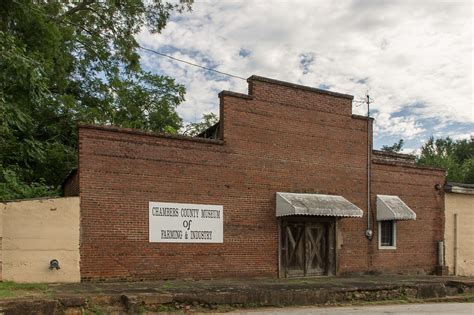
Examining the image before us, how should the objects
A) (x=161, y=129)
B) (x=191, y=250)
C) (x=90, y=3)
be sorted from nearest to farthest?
(x=191, y=250) < (x=90, y=3) < (x=161, y=129)

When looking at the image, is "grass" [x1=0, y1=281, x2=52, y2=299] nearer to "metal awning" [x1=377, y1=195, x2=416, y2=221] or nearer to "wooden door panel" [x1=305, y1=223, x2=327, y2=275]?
"wooden door panel" [x1=305, y1=223, x2=327, y2=275]

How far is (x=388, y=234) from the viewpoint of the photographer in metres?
20.1

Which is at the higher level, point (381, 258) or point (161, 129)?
point (161, 129)

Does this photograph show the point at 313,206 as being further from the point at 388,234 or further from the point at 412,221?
the point at 412,221

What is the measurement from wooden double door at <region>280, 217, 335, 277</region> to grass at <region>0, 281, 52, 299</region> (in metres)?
7.94

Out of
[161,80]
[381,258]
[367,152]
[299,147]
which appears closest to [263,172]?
[299,147]

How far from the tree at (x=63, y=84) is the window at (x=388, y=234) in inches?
503

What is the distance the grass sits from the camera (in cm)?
1086

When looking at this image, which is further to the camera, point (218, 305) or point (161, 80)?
point (161, 80)

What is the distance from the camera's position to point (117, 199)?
1434 cm

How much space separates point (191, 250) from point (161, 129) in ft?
59.8

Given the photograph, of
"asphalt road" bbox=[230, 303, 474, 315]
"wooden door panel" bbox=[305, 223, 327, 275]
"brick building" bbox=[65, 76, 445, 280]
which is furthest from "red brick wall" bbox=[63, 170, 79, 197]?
"wooden door panel" bbox=[305, 223, 327, 275]

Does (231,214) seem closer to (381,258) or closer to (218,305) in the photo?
(218,305)

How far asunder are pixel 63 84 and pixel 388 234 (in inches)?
667
